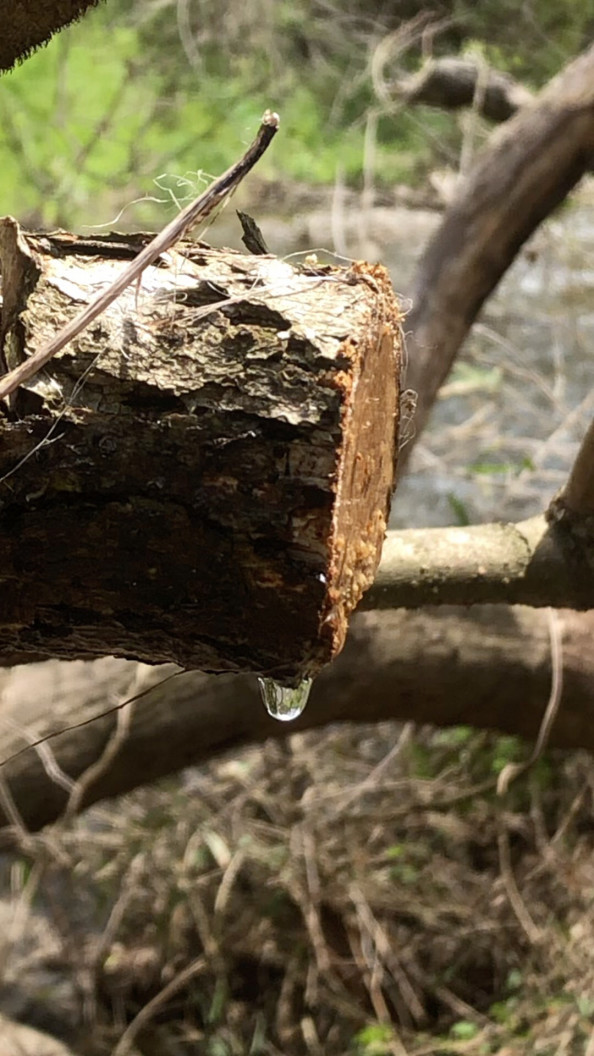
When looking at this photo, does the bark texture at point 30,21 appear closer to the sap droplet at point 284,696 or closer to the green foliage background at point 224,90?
the sap droplet at point 284,696

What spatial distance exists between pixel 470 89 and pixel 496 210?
33.6 inches

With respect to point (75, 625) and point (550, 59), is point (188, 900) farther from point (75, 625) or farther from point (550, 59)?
point (550, 59)

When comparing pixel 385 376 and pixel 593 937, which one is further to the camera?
pixel 593 937

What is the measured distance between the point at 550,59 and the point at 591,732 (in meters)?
2.51

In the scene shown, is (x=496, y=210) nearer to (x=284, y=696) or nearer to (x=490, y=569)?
(x=490, y=569)

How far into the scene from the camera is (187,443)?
48cm

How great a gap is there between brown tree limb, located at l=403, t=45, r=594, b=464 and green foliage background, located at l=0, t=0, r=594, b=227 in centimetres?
117

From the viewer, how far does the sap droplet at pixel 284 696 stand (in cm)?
62

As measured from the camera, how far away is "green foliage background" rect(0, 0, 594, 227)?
2732 mm

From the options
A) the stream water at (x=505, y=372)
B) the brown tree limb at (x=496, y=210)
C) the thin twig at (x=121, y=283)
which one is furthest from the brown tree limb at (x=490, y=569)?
the stream water at (x=505, y=372)

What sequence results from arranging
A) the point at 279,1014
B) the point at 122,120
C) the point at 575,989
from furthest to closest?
the point at 122,120, the point at 279,1014, the point at 575,989

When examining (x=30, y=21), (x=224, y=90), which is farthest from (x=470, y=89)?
(x=30, y=21)

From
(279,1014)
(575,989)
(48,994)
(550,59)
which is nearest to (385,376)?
(575,989)

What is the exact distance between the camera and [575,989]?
1.53m
